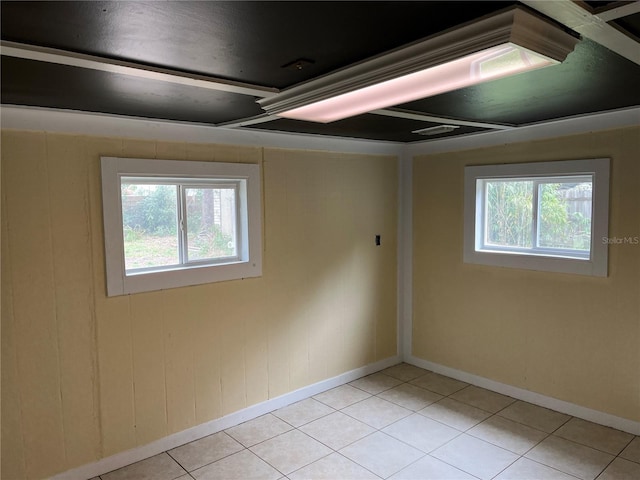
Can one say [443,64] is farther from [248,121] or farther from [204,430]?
[204,430]

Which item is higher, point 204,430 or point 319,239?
point 319,239

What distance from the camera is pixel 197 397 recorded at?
10.5 feet

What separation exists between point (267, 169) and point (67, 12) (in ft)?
7.44

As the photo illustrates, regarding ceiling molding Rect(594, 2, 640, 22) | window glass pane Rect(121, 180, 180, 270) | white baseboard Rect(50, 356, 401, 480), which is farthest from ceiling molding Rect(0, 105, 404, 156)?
ceiling molding Rect(594, 2, 640, 22)

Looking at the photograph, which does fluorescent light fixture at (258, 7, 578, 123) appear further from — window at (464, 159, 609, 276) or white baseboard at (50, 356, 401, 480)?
white baseboard at (50, 356, 401, 480)

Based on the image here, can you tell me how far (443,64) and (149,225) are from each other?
2.20 m

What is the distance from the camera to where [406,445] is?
3.06 m

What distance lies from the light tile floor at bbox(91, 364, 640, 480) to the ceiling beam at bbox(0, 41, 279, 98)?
2.25 meters

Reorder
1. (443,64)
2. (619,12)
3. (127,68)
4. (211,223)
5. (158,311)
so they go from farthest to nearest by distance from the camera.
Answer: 1. (211,223)
2. (158,311)
3. (127,68)
4. (443,64)
5. (619,12)

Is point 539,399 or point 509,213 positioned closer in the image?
point 539,399

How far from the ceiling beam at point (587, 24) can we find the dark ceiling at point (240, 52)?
0.03m

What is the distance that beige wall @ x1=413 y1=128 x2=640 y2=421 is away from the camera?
3090 millimetres

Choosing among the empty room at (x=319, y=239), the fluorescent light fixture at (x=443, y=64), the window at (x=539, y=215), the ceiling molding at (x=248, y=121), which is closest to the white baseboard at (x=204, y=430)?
the empty room at (x=319, y=239)

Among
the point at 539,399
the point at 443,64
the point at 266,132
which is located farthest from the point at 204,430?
the point at 443,64
